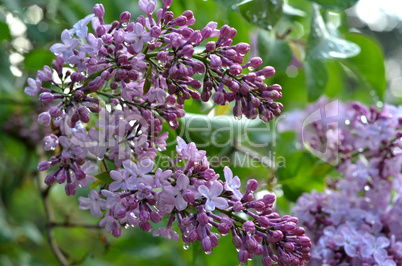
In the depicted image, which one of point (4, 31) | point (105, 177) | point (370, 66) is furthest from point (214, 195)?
point (4, 31)

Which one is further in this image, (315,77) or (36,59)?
(36,59)

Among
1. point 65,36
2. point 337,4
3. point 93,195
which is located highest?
point 65,36

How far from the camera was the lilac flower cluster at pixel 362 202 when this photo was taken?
1022 mm

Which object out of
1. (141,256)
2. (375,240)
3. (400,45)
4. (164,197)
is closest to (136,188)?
(164,197)

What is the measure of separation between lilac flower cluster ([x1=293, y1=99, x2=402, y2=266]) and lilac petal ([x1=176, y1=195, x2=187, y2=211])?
0.42 m

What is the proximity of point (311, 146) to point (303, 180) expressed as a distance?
4.9 inches

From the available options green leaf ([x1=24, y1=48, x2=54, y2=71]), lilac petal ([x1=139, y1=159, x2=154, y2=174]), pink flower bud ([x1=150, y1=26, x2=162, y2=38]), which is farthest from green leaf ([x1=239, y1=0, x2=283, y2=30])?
green leaf ([x1=24, y1=48, x2=54, y2=71])

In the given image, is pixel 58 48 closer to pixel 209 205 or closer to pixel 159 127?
pixel 159 127

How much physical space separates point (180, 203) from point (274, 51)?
0.66 meters

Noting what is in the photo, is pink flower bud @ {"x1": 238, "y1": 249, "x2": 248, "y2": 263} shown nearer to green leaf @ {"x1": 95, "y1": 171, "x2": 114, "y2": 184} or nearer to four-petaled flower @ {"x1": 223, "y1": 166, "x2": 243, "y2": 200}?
four-petaled flower @ {"x1": 223, "y1": 166, "x2": 243, "y2": 200}

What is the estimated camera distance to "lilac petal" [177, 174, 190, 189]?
0.76 m

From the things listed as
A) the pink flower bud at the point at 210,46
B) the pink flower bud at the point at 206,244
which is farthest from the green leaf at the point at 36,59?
the pink flower bud at the point at 206,244

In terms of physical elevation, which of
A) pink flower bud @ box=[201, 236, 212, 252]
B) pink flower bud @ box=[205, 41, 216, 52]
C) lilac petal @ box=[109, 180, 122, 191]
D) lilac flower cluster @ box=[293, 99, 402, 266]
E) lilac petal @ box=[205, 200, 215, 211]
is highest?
pink flower bud @ box=[205, 41, 216, 52]

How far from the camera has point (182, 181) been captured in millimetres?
758
